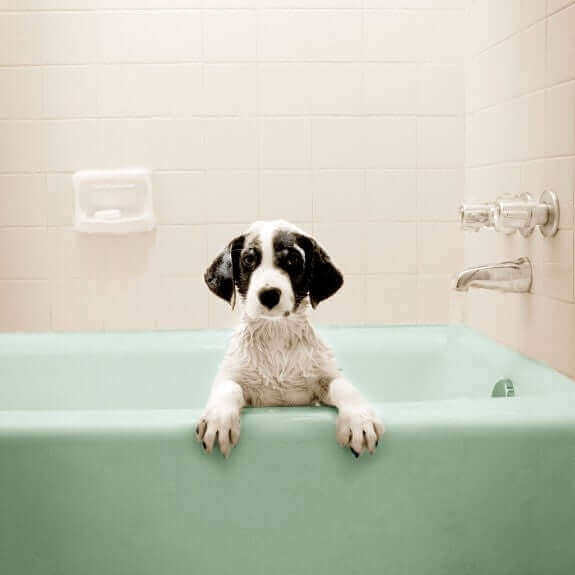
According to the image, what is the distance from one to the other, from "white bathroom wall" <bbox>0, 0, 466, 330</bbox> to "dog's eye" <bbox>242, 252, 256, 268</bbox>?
998mm

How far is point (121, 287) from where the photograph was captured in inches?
97.3

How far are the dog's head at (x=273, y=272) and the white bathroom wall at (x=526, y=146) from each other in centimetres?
61

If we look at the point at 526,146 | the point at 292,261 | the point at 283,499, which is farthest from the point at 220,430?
the point at 526,146

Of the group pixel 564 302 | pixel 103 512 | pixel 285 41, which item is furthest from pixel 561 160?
pixel 103 512

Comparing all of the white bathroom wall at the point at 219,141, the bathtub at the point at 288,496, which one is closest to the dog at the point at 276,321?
the bathtub at the point at 288,496

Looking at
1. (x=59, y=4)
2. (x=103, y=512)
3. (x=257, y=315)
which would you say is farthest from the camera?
(x=59, y=4)

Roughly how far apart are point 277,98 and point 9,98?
93 centimetres

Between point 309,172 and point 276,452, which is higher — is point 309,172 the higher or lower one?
the higher one

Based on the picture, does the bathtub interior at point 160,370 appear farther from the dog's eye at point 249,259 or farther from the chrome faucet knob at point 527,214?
the dog's eye at point 249,259

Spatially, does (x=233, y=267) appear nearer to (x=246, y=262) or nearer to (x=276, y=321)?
(x=246, y=262)

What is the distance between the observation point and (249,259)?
1457 millimetres

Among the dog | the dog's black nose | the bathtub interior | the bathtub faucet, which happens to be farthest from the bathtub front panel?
the bathtub interior

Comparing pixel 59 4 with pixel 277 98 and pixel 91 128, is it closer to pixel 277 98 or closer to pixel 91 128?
pixel 91 128

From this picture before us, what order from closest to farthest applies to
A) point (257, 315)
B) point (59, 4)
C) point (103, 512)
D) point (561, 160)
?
point (103, 512) < point (257, 315) < point (561, 160) < point (59, 4)
